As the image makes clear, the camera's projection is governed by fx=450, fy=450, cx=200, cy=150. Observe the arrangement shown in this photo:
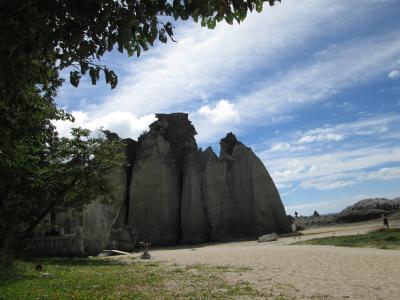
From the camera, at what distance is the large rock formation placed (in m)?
47.2

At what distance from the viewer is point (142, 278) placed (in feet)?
46.8

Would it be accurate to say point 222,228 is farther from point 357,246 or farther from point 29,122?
point 29,122

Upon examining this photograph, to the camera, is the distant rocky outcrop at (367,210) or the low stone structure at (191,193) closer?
the low stone structure at (191,193)

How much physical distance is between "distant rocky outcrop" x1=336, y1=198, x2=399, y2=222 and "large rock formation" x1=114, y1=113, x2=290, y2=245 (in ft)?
57.5

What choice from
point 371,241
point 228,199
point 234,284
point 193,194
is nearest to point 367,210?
point 228,199

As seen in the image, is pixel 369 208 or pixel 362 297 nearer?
pixel 362 297

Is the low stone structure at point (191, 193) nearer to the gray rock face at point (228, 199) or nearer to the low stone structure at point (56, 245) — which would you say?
the gray rock face at point (228, 199)

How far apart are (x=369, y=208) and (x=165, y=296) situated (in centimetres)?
5661

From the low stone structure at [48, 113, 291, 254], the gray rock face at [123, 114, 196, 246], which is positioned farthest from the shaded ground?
the gray rock face at [123, 114, 196, 246]

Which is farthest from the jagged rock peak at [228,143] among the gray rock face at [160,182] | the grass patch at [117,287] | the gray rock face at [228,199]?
the grass patch at [117,287]

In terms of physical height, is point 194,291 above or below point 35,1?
below

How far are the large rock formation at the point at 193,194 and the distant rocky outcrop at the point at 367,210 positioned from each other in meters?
17.5

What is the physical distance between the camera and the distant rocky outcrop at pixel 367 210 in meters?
59.8

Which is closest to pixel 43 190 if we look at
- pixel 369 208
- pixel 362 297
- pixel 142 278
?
pixel 142 278
